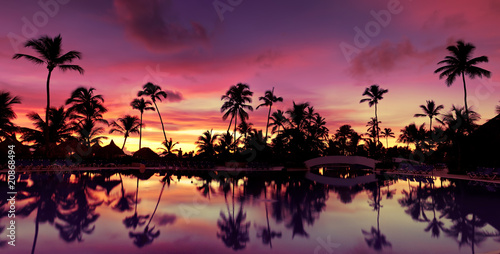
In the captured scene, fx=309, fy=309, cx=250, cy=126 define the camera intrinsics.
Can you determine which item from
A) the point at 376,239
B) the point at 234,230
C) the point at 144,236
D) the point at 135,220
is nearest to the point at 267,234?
the point at 234,230

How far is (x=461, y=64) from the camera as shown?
29.0 m

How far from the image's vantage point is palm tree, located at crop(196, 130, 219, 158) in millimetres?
38719

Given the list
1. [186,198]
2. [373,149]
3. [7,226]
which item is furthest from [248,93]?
[7,226]

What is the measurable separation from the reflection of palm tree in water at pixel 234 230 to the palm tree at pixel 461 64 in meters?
27.3

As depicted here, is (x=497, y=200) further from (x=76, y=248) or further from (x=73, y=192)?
(x=73, y=192)

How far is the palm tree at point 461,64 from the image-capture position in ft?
93.7

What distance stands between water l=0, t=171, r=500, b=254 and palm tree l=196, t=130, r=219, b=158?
2422cm

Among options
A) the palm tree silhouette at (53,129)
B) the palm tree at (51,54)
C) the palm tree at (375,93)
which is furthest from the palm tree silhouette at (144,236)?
the palm tree at (375,93)

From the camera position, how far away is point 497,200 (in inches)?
530

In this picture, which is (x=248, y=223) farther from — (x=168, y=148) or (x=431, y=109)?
(x=431, y=109)

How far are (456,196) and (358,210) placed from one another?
7057 mm

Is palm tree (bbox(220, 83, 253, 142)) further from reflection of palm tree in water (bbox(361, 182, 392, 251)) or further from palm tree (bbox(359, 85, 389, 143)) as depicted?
reflection of palm tree in water (bbox(361, 182, 392, 251))

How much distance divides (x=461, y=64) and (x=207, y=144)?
28414mm

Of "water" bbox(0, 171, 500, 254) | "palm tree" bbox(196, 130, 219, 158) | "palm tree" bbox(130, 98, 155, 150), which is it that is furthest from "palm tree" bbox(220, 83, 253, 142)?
"water" bbox(0, 171, 500, 254)
